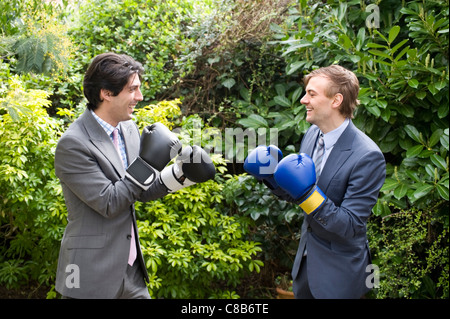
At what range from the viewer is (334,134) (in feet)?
7.73

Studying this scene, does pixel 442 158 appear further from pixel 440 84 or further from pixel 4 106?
pixel 4 106

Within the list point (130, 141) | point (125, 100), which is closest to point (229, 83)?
point (130, 141)

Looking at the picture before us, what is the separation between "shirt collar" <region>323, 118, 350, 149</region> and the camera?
235cm

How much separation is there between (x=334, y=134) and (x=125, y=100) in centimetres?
99

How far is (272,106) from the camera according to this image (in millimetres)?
4238

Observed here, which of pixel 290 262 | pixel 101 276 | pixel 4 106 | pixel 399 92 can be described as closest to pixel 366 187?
pixel 101 276

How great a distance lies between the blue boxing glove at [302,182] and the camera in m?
2.12

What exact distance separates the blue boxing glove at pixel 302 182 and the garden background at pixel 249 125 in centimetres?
125

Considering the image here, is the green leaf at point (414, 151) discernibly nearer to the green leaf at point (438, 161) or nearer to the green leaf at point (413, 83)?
the green leaf at point (438, 161)

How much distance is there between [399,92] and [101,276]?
2286 mm

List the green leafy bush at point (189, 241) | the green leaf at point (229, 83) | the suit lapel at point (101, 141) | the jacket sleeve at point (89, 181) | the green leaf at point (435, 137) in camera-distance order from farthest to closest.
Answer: the green leaf at point (229, 83)
the green leafy bush at point (189, 241)
the green leaf at point (435, 137)
the suit lapel at point (101, 141)
the jacket sleeve at point (89, 181)

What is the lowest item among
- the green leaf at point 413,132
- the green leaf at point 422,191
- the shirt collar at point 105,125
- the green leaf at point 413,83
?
the green leaf at point 422,191

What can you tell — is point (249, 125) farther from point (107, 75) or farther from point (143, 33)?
point (107, 75)

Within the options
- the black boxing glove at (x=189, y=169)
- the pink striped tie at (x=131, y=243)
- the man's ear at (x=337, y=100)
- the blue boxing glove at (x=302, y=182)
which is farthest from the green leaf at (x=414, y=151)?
the pink striped tie at (x=131, y=243)
